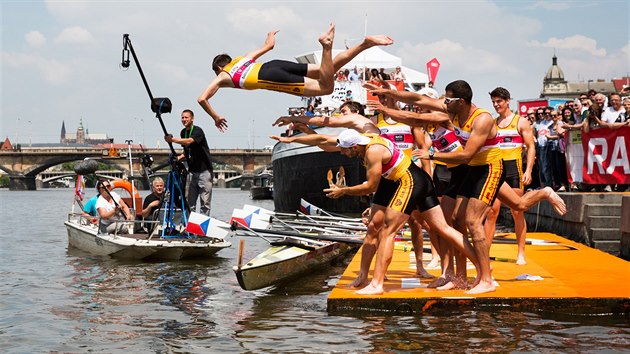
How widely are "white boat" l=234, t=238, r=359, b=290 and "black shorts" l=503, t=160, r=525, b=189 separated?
319 centimetres

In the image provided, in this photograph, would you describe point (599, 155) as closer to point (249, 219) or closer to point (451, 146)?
point (249, 219)

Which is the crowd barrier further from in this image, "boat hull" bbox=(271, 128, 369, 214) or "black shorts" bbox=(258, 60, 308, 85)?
"boat hull" bbox=(271, 128, 369, 214)

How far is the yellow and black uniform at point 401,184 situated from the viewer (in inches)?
361

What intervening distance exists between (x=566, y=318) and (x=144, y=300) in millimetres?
5434

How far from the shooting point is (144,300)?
37.6 ft

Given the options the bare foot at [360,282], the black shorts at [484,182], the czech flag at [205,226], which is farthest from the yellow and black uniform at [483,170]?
the czech flag at [205,226]

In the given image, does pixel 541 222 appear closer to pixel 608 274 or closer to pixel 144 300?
pixel 608 274

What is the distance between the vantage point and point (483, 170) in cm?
922

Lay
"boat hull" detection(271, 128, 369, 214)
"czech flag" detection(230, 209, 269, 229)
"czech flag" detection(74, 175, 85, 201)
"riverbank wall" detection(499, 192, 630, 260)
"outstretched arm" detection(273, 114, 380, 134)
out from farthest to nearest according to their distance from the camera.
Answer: "boat hull" detection(271, 128, 369, 214)
"czech flag" detection(74, 175, 85, 201)
"czech flag" detection(230, 209, 269, 229)
"riverbank wall" detection(499, 192, 630, 260)
"outstretched arm" detection(273, 114, 380, 134)

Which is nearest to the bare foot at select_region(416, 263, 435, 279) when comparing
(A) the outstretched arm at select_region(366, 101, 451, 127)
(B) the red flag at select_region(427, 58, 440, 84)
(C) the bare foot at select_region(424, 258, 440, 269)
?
(C) the bare foot at select_region(424, 258, 440, 269)

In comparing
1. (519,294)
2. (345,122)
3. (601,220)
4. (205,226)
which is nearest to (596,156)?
(601,220)

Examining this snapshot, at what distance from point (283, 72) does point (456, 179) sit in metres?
2.25

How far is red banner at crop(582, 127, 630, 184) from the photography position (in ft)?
50.0

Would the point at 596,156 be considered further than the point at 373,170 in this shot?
Yes
